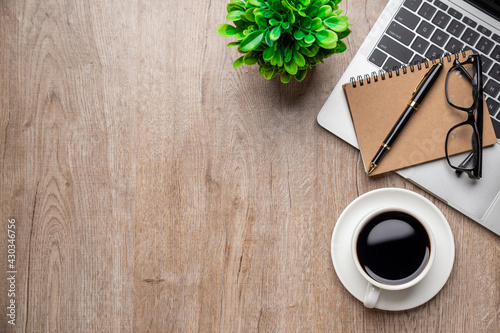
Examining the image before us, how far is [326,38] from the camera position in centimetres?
63

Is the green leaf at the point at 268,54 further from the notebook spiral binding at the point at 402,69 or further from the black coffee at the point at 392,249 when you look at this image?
the black coffee at the point at 392,249

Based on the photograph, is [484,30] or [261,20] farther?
[484,30]

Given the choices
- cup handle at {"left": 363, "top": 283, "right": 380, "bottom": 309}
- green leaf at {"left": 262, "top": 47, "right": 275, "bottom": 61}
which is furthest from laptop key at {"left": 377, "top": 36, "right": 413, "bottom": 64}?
cup handle at {"left": 363, "top": 283, "right": 380, "bottom": 309}

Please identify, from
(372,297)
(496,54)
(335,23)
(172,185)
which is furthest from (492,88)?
(172,185)

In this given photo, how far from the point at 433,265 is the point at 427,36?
1.29ft

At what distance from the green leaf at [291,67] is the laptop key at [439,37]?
10.6 inches

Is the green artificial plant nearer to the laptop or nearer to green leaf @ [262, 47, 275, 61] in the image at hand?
green leaf @ [262, 47, 275, 61]

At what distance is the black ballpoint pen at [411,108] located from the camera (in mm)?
718

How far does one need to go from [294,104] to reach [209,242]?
29cm

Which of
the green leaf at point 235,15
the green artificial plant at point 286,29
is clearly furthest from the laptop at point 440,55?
the green leaf at point 235,15

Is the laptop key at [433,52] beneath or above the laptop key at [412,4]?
beneath

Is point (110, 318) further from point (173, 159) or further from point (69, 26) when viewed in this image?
point (69, 26)

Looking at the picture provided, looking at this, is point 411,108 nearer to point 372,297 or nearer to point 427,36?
point 427,36

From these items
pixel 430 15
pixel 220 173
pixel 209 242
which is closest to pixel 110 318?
pixel 209 242
